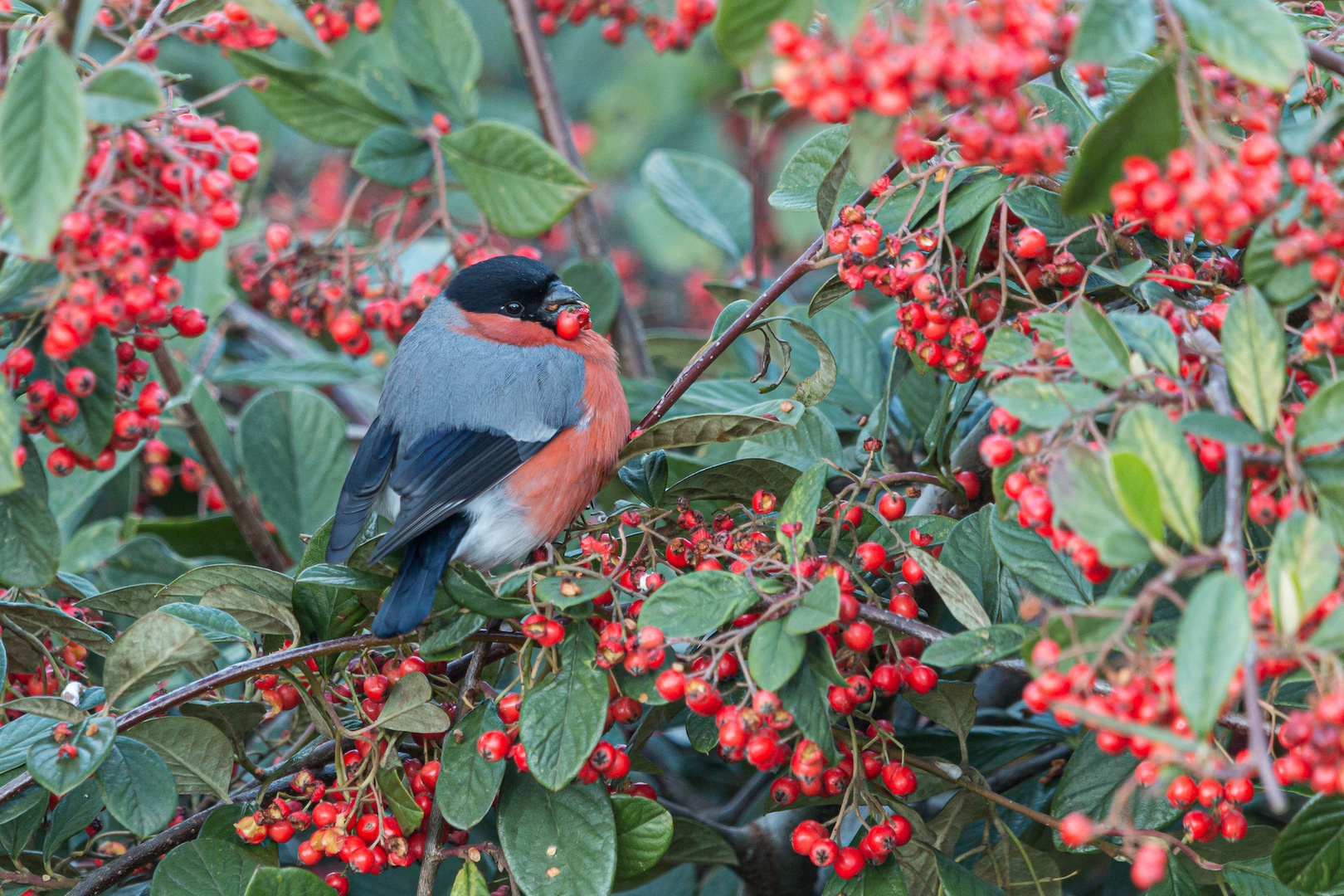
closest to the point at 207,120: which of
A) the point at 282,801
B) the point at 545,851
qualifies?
the point at 282,801

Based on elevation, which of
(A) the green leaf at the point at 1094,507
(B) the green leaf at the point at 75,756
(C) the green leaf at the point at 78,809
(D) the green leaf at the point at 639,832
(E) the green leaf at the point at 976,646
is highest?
(A) the green leaf at the point at 1094,507

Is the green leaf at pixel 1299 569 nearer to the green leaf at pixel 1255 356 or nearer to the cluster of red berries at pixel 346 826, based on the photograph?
the green leaf at pixel 1255 356

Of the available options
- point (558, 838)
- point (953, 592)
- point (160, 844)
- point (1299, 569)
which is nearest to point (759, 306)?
point (953, 592)

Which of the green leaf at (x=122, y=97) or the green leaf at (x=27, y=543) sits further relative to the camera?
the green leaf at (x=27, y=543)

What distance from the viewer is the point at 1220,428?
1265 mm

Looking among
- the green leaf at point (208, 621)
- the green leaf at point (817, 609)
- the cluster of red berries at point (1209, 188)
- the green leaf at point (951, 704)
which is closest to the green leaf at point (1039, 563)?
the green leaf at point (951, 704)

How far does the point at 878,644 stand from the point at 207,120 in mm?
1388

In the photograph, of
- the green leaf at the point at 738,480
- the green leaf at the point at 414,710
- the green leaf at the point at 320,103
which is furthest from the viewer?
the green leaf at the point at 320,103

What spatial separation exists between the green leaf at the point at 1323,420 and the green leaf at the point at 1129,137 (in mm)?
338

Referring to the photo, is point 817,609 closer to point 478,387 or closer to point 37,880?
point 37,880

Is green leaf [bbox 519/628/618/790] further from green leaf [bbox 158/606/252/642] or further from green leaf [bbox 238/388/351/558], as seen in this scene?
green leaf [bbox 238/388/351/558]

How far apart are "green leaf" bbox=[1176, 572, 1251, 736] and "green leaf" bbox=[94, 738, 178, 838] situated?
1570 millimetres

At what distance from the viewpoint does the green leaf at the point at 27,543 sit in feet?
6.47

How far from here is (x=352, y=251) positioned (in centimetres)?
322
